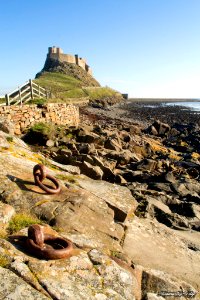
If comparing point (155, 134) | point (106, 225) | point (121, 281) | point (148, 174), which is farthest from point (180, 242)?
point (155, 134)

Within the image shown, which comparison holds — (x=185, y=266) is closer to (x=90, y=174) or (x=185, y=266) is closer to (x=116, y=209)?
(x=116, y=209)

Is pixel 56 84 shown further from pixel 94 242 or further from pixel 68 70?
pixel 94 242

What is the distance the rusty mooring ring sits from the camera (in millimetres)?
4375

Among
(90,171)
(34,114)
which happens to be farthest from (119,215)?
(34,114)

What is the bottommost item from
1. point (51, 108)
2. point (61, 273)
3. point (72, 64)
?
point (61, 273)

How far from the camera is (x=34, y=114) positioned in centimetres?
1833

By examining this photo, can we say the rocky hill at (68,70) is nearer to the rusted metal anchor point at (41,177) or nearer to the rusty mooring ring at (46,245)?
the rusted metal anchor point at (41,177)

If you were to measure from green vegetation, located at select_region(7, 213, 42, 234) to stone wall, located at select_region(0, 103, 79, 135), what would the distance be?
1140cm

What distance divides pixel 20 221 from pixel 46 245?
79 cm

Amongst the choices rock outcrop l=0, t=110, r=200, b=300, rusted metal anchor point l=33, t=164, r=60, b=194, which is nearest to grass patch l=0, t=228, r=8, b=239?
rock outcrop l=0, t=110, r=200, b=300

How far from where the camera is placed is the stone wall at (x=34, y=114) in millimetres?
16531

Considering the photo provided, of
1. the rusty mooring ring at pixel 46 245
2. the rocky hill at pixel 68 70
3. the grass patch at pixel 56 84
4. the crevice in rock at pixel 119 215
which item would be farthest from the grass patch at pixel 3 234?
the rocky hill at pixel 68 70

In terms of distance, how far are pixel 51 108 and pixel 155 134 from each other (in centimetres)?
1847

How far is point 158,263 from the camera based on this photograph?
6059 millimetres
